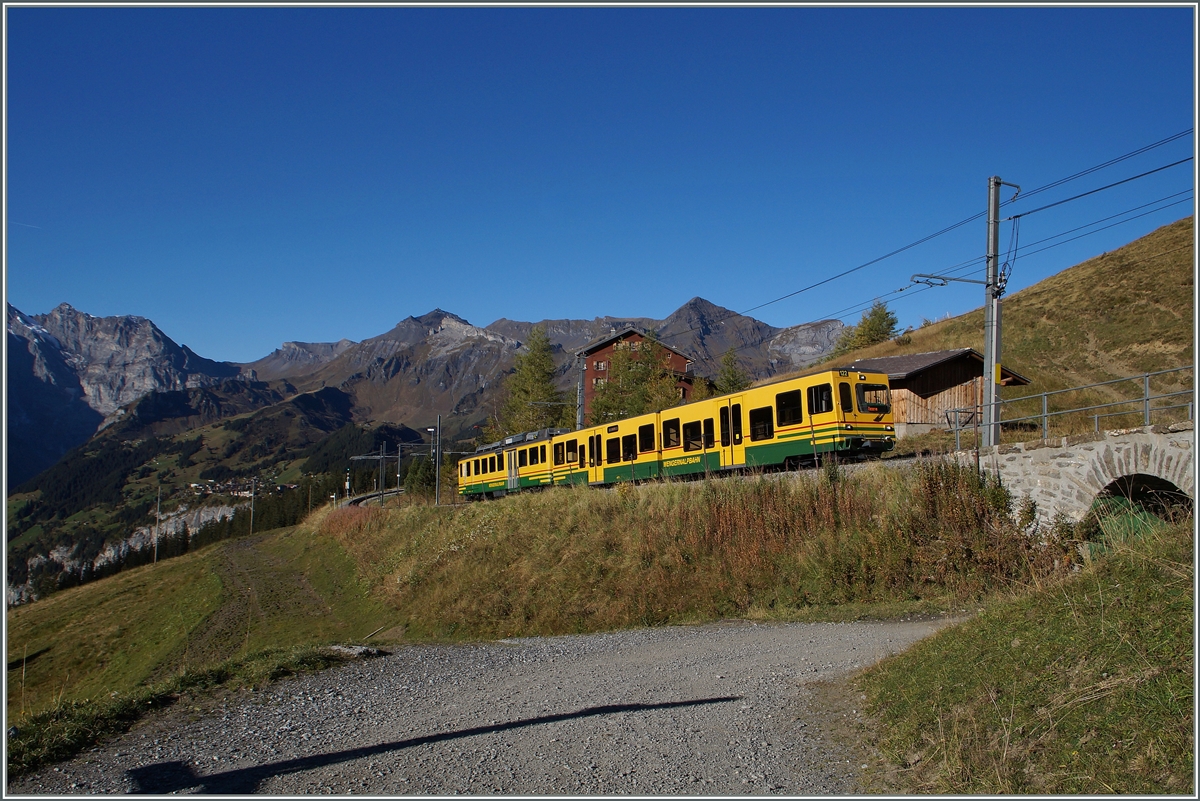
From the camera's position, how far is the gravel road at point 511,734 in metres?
5.76

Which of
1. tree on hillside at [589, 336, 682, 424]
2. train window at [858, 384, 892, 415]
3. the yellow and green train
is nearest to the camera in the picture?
the yellow and green train

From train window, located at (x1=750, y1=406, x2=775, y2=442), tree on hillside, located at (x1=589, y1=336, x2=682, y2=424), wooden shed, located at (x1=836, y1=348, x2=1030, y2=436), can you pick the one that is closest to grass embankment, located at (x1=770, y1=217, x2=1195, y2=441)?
wooden shed, located at (x1=836, y1=348, x2=1030, y2=436)

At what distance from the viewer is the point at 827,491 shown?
649 inches

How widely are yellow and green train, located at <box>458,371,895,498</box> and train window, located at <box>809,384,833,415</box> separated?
0.09ft

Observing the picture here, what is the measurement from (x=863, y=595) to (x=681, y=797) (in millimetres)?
10118

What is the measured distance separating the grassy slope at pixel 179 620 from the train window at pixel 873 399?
15910mm

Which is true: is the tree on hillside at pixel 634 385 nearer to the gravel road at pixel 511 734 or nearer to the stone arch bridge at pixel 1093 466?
the stone arch bridge at pixel 1093 466

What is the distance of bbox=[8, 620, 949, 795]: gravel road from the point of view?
18.9ft

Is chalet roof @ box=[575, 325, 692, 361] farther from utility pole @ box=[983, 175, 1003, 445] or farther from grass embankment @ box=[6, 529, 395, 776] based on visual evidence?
utility pole @ box=[983, 175, 1003, 445]

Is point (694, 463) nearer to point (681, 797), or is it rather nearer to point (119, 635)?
point (681, 797)

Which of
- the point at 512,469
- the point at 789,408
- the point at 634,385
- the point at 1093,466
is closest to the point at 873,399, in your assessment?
the point at 789,408

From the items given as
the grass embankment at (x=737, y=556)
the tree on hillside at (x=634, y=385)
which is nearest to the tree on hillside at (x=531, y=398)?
the tree on hillside at (x=634, y=385)

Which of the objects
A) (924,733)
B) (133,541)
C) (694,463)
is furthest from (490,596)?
(133,541)

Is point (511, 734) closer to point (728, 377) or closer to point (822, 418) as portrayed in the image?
point (822, 418)
